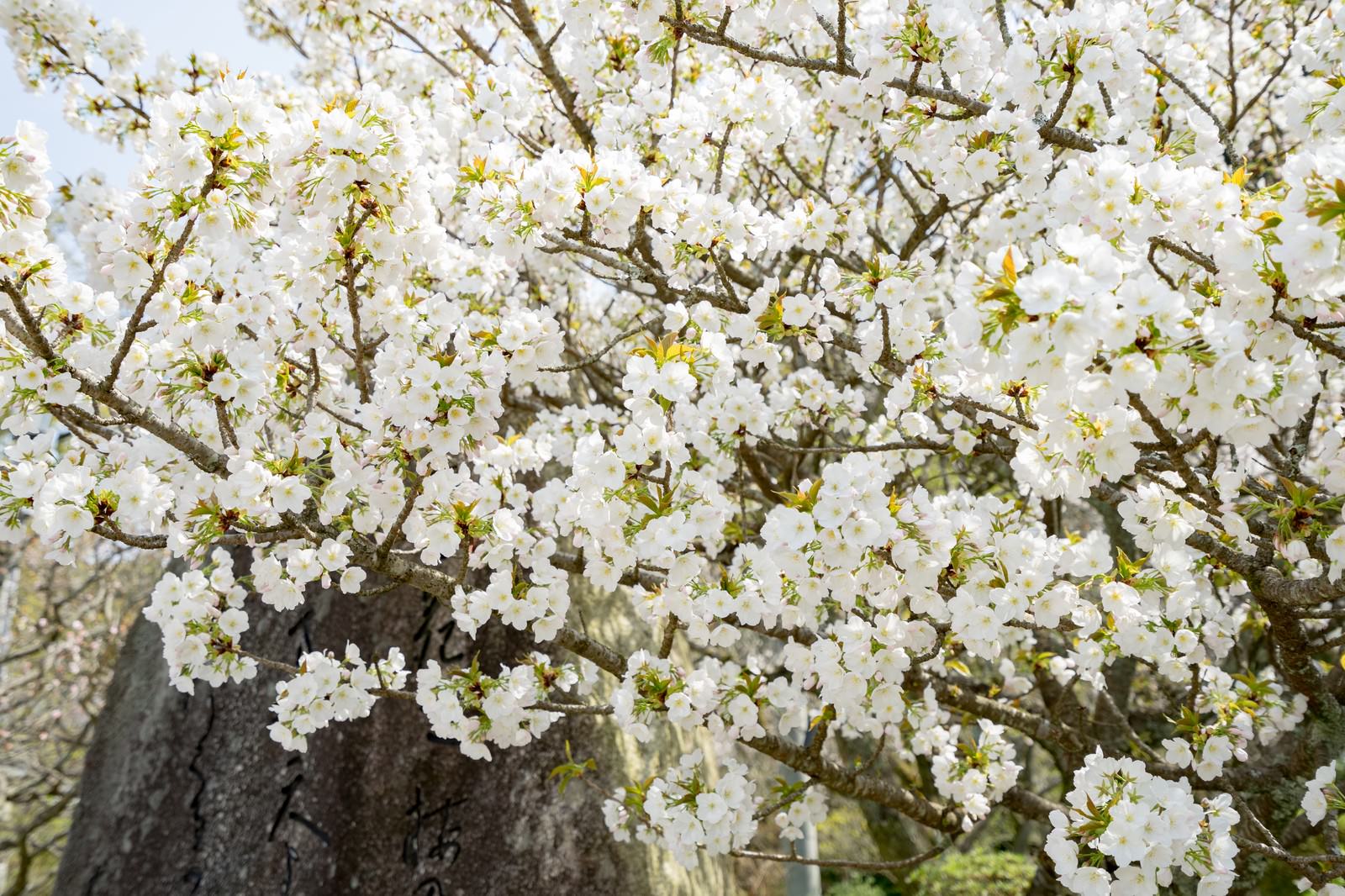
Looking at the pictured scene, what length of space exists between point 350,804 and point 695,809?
2.28m

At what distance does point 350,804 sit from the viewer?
3.94 m

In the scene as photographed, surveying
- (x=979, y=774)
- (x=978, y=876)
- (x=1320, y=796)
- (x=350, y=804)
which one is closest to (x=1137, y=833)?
(x=1320, y=796)

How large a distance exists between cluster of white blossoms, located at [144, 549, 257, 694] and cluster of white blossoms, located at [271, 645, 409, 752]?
166 millimetres

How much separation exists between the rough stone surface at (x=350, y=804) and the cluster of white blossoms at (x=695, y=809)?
1.25 meters

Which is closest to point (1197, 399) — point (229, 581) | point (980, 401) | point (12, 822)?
point (980, 401)

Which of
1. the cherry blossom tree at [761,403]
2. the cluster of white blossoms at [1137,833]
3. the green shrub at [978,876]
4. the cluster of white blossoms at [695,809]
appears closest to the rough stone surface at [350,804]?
the cherry blossom tree at [761,403]

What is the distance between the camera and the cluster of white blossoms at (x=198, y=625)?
2.36m

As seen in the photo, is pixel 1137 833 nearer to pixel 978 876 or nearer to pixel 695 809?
pixel 695 809

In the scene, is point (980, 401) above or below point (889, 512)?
above

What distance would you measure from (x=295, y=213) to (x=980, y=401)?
2111mm

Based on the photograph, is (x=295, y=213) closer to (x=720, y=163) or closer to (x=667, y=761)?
(x=720, y=163)

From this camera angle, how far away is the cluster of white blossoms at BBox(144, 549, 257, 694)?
7.75 feet

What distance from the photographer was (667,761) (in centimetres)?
437

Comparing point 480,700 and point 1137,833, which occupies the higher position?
point 480,700
